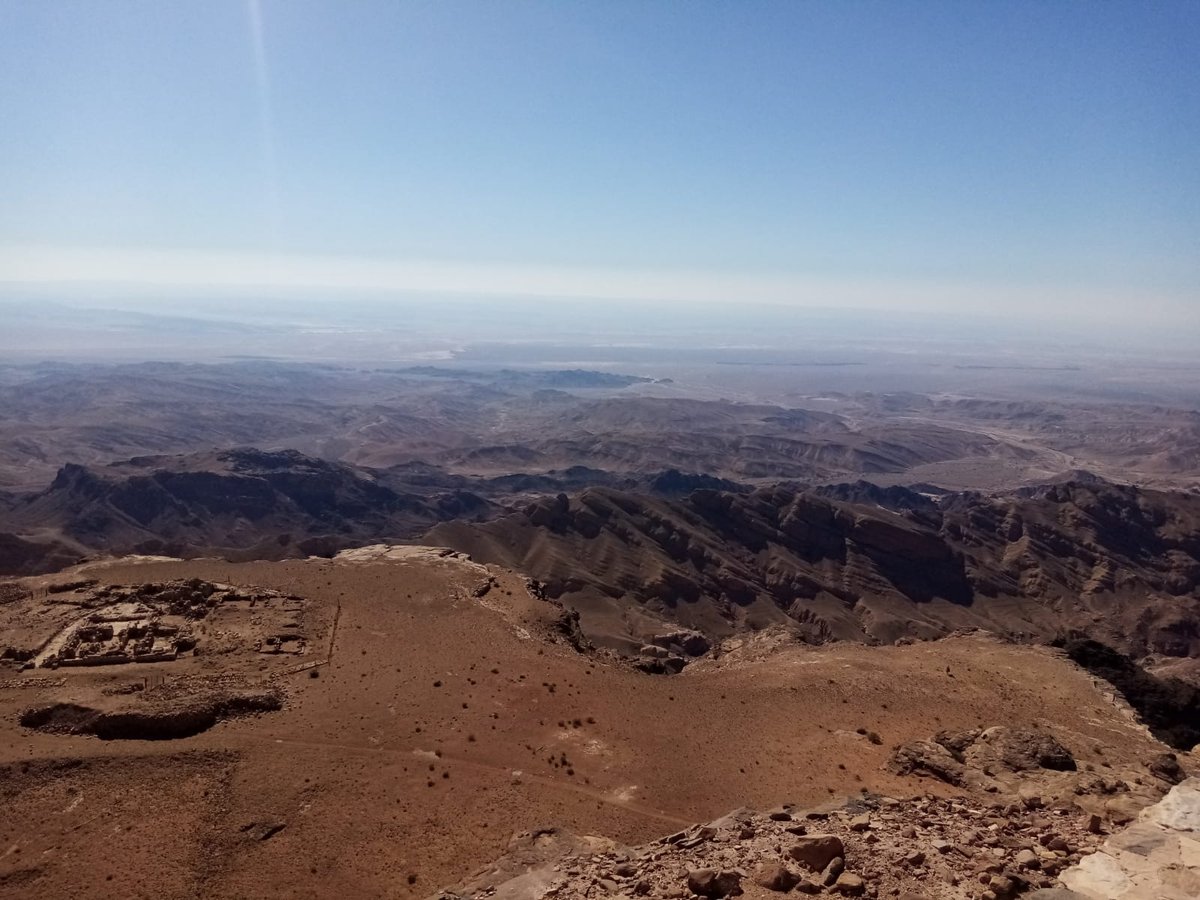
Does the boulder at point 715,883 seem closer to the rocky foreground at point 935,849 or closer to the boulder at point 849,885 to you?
the rocky foreground at point 935,849

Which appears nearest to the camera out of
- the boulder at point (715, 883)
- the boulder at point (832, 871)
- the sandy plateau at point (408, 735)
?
the boulder at point (832, 871)

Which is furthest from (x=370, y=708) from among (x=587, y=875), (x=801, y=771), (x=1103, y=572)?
(x=1103, y=572)

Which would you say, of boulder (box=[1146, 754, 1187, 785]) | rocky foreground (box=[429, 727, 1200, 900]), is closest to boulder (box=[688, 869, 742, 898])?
rocky foreground (box=[429, 727, 1200, 900])

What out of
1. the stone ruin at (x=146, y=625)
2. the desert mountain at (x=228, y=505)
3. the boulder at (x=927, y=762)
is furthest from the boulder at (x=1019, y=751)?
the desert mountain at (x=228, y=505)

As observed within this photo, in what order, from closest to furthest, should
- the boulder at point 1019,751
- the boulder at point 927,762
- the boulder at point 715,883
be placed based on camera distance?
1. the boulder at point 715,883
2. the boulder at point 1019,751
3. the boulder at point 927,762

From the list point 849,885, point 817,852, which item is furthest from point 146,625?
point 849,885

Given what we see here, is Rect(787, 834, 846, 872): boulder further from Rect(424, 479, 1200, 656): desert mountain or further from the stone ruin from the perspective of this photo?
Result: Rect(424, 479, 1200, 656): desert mountain
